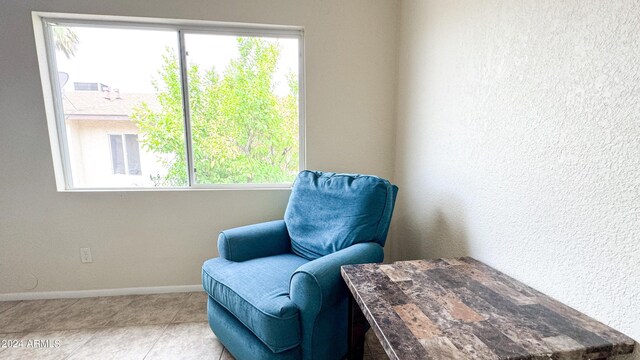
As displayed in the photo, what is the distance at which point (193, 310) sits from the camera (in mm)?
1851

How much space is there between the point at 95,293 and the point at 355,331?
205 cm

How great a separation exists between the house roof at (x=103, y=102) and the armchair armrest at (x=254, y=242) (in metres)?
1.20

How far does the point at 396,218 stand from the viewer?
216 centimetres

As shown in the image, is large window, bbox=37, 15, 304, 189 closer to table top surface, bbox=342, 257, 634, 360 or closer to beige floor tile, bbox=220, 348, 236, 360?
beige floor tile, bbox=220, 348, 236, 360

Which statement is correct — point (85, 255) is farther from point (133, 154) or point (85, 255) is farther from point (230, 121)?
point (230, 121)

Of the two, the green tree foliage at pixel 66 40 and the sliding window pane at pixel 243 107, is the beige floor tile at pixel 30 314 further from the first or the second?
the green tree foliage at pixel 66 40

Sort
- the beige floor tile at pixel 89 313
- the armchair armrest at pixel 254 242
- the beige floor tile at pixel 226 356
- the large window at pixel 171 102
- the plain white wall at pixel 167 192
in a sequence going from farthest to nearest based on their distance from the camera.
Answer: the large window at pixel 171 102, the plain white wall at pixel 167 192, the beige floor tile at pixel 89 313, the armchair armrest at pixel 254 242, the beige floor tile at pixel 226 356

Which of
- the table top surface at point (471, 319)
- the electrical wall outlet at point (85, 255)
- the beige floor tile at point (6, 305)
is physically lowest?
the beige floor tile at point (6, 305)

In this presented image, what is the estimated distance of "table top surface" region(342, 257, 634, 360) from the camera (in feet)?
2.23

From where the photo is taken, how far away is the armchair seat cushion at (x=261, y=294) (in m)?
1.10

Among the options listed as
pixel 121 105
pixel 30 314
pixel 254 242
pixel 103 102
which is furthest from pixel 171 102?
pixel 30 314

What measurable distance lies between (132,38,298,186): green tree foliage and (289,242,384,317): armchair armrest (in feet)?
3.65

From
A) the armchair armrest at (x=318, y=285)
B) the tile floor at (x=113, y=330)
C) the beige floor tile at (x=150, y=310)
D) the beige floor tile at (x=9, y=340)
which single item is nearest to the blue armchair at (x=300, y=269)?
the armchair armrest at (x=318, y=285)

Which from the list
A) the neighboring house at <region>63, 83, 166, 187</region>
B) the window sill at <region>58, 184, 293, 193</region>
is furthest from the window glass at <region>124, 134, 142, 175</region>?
the window sill at <region>58, 184, 293, 193</region>
